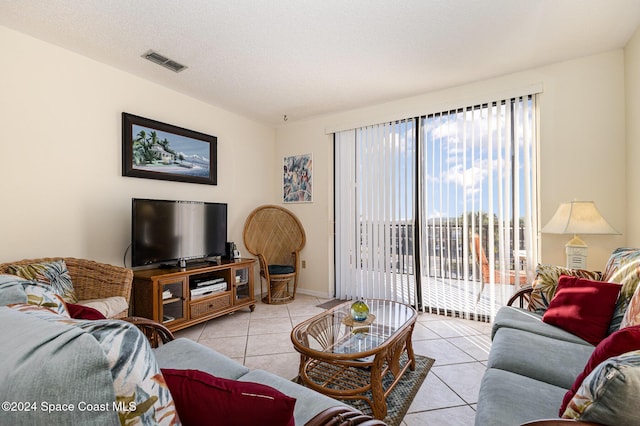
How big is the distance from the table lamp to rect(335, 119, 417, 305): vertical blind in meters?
1.42

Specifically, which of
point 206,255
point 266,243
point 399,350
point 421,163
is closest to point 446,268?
point 421,163

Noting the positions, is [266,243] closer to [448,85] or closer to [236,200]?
[236,200]

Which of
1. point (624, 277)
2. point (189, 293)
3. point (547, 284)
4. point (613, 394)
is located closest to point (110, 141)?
point (189, 293)

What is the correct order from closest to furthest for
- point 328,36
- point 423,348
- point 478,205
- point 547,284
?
point 547,284 → point 328,36 → point 423,348 → point 478,205

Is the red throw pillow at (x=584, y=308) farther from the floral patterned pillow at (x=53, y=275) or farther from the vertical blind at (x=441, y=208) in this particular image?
the floral patterned pillow at (x=53, y=275)

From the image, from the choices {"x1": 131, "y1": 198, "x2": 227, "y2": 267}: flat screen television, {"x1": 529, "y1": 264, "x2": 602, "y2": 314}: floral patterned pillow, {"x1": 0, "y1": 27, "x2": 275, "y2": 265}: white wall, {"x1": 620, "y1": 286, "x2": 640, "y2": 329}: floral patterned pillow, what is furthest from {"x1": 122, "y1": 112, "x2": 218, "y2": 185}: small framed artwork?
{"x1": 620, "y1": 286, "x2": 640, "y2": 329}: floral patterned pillow

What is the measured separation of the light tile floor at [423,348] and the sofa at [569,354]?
441 mm

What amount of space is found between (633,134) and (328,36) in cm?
262

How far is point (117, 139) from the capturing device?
116 inches

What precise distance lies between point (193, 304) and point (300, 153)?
257 cm

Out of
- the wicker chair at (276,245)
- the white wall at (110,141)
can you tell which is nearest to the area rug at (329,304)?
the wicker chair at (276,245)

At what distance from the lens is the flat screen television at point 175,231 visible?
2820 millimetres

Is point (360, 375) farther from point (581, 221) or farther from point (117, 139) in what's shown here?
point (117, 139)

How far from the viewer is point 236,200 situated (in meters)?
4.18
